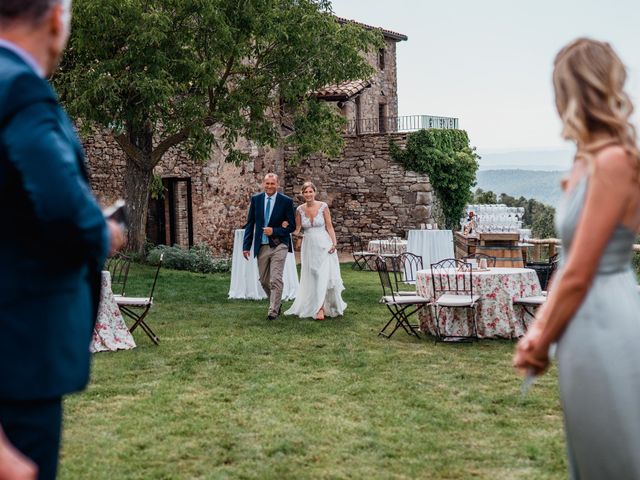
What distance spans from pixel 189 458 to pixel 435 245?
40.3 feet

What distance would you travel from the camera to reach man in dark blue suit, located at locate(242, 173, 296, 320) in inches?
432

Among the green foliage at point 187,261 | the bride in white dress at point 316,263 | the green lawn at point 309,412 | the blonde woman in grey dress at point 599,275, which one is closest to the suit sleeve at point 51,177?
the blonde woman in grey dress at point 599,275

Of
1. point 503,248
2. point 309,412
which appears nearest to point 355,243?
point 503,248

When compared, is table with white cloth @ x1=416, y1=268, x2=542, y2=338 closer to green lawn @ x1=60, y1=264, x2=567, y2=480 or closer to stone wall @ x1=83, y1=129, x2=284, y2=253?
green lawn @ x1=60, y1=264, x2=567, y2=480

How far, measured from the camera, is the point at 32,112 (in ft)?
6.40

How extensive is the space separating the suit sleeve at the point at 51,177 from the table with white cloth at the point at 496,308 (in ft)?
26.2

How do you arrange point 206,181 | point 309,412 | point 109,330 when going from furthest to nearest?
point 206,181 < point 109,330 < point 309,412

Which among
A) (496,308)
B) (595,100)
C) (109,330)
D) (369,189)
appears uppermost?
(369,189)

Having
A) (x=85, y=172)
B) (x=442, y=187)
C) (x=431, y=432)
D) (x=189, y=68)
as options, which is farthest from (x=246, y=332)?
(x=442, y=187)

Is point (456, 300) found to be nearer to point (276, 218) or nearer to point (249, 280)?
point (276, 218)

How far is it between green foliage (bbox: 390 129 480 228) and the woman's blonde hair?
76.0 feet

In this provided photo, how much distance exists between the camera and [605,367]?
2.35 meters

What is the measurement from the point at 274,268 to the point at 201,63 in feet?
20.1

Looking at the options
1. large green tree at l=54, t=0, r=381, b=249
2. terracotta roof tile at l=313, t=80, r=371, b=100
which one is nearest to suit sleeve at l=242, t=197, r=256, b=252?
large green tree at l=54, t=0, r=381, b=249
